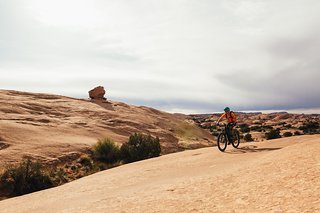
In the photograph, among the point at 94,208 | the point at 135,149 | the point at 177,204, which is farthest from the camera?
the point at 135,149

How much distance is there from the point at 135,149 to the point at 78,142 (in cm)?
502

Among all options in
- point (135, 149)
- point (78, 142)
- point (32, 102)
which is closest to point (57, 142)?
point (78, 142)

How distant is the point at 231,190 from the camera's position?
7.59 meters

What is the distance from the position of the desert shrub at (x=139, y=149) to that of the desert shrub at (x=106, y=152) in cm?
51

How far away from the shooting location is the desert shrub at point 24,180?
57.1ft

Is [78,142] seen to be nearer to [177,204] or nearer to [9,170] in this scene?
[9,170]

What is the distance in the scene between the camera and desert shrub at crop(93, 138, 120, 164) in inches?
962

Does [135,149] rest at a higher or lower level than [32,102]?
lower

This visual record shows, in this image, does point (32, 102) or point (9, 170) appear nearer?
point (9, 170)

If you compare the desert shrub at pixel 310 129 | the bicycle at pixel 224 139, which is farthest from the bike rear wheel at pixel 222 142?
the desert shrub at pixel 310 129

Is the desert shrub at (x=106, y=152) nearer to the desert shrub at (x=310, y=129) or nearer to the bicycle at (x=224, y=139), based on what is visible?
the bicycle at (x=224, y=139)

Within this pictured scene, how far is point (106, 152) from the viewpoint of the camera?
24.7m

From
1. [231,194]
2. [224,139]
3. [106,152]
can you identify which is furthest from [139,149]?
[231,194]

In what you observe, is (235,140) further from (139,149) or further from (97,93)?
(97,93)
